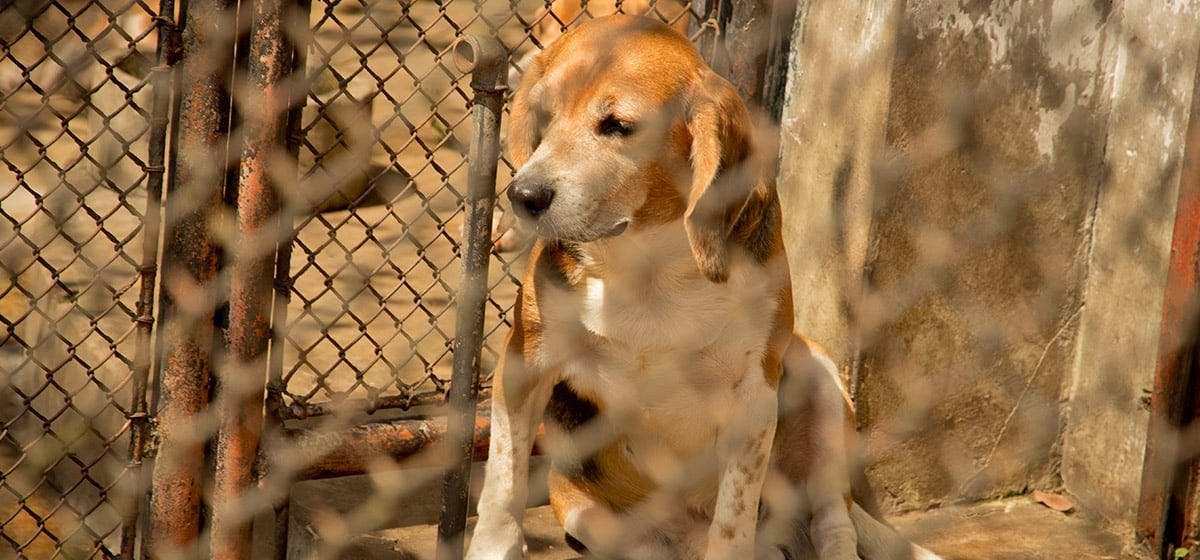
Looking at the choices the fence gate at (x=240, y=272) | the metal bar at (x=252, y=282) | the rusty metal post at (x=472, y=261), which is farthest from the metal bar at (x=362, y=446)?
the rusty metal post at (x=472, y=261)

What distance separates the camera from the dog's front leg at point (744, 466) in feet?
9.16

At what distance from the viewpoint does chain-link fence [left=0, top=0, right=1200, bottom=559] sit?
2.77m

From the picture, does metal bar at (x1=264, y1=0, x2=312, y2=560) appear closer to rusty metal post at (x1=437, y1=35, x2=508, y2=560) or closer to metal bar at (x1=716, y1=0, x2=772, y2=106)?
rusty metal post at (x1=437, y1=35, x2=508, y2=560)

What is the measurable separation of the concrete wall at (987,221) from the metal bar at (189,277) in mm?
1375

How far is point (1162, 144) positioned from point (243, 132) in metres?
2.09

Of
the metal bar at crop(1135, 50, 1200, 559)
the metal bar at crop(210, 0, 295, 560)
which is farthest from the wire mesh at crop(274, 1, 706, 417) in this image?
the metal bar at crop(1135, 50, 1200, 559)

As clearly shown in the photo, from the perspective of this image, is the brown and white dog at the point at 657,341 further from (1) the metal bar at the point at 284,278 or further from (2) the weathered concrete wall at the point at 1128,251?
(2) the weathered concrete wall at the point at 1128,251

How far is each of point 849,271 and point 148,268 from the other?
1595 mm

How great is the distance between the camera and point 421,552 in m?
3.08

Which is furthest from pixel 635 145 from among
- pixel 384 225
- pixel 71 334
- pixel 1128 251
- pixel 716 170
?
pixel 384 225

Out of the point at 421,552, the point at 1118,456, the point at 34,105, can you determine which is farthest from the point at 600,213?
the point at 34,105

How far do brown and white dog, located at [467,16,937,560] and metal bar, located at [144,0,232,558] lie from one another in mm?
612

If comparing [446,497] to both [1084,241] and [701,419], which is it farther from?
[1084,241]

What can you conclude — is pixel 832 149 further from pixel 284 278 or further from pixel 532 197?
pixel 284 278
